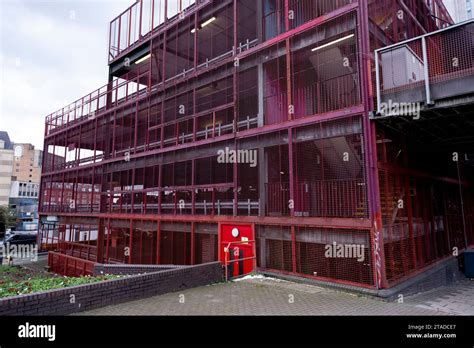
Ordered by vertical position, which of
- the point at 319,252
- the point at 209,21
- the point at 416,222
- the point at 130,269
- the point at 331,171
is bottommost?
the point at 130,269

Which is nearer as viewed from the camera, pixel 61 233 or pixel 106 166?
pixel 106 166

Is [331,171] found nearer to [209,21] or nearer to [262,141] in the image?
[262,141]

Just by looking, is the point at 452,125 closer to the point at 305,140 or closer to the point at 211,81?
the point at 305,140

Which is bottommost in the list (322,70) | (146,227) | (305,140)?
(146,227)

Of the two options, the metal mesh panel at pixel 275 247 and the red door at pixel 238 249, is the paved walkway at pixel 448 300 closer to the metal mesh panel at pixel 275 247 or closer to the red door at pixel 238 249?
the metal mesh panel at pixel 275 247

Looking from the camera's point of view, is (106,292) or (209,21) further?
(209,21)

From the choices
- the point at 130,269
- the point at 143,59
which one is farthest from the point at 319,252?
the point at 143,59

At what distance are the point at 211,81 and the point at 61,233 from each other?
18352 mm

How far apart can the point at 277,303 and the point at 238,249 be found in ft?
11.1

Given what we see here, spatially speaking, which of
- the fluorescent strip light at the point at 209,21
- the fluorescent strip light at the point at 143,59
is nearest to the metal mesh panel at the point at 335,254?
the fluorescent strip light at the point at 209,21

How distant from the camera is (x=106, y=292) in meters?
7.33

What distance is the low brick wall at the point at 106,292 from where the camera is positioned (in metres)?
6.14

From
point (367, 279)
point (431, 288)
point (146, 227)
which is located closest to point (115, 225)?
point (146, 227)

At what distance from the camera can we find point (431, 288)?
11648 millimetres
